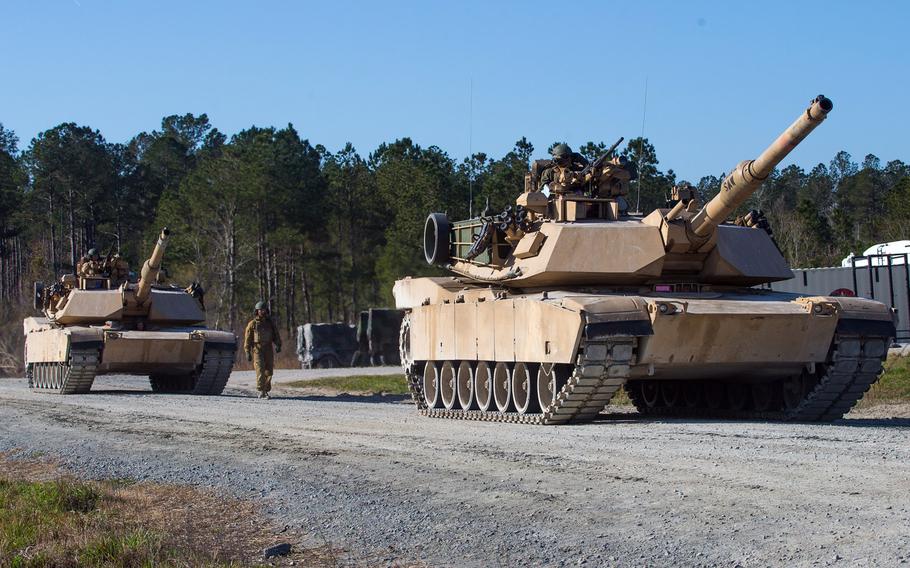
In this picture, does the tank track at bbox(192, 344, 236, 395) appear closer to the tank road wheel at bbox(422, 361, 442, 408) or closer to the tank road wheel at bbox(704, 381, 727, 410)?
the tank road wheel at bbox(422, 361, 442, 408)

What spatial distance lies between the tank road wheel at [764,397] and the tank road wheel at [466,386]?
13.1ft

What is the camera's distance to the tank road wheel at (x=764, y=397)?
16.8 meters

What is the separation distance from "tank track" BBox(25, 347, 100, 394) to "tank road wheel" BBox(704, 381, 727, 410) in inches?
499

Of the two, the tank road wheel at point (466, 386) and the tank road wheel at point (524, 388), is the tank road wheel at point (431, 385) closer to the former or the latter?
the tank road wheel at point (466, 386)

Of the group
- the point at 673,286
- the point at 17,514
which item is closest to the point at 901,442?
the point at 673,286

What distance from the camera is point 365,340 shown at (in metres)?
44.3

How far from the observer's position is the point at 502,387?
17031 millimetres

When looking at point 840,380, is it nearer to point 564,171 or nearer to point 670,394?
point 670,394

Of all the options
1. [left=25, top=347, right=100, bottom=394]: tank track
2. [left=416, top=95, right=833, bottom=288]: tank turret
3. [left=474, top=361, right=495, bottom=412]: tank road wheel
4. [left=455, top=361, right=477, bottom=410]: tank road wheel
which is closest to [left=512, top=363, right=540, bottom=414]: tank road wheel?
[left=474, top=361, right=495, bottom=412]: tank road wheel

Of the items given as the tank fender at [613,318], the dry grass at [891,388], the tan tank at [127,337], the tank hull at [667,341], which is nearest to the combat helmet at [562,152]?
the tank hull at [667,341]

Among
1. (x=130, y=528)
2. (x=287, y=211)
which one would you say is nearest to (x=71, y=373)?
(x=130, y=528)

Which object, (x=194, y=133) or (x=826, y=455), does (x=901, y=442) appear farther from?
(x=194, y=133)

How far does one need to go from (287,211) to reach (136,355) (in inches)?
1235

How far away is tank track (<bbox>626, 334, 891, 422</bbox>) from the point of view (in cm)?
1495
